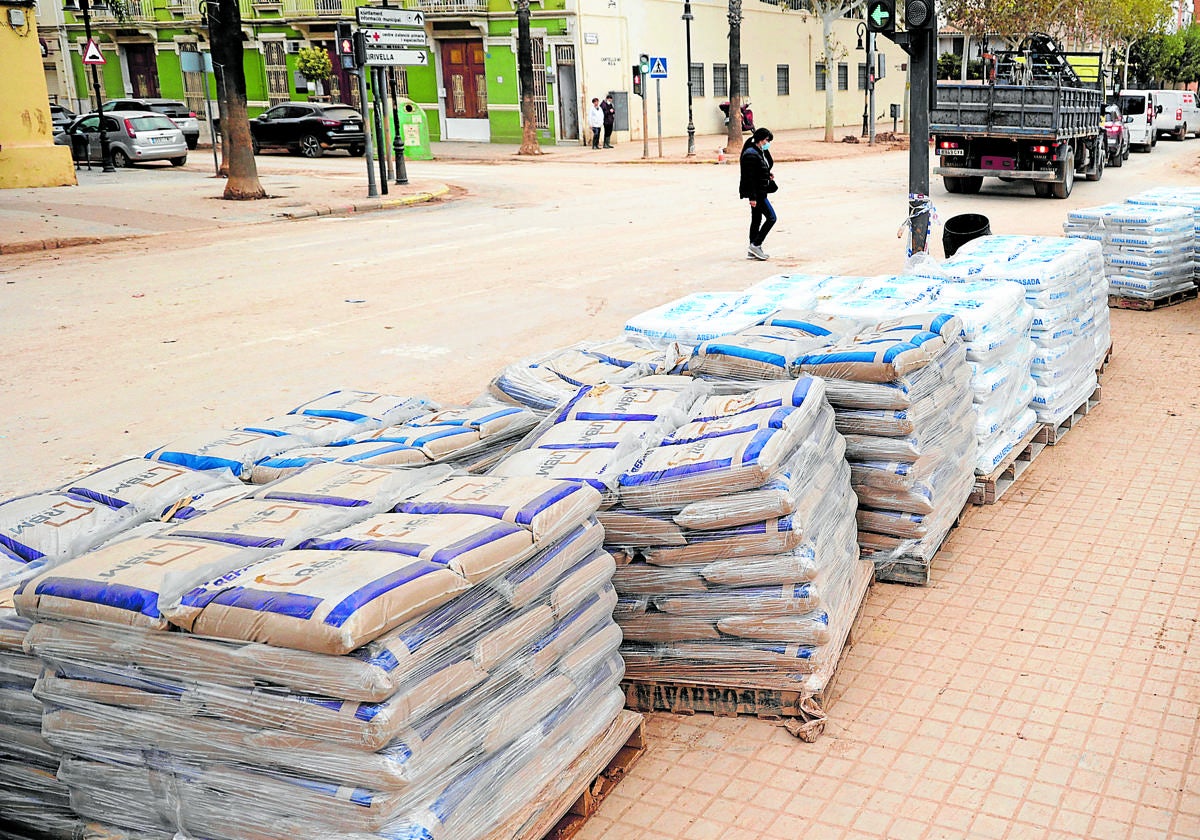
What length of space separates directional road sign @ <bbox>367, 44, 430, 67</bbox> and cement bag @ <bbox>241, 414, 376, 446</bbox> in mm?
18476

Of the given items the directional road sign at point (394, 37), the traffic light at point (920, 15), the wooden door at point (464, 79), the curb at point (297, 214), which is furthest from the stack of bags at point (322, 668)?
the wooden door at point (464, 79)

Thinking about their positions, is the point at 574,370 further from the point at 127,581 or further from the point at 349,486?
the point at 127,581

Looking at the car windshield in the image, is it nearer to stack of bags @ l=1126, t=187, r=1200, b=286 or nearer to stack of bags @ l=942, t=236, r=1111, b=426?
stack of bags @ l=1126, t=187, r=1200, b=286

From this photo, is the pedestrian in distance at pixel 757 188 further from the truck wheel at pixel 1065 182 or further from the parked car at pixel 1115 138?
the parked car at pixel 1115 138

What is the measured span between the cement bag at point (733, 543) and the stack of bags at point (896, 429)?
1220mm

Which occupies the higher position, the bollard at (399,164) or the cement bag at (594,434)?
the bollard at (399,164)

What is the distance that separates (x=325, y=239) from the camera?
17625mm

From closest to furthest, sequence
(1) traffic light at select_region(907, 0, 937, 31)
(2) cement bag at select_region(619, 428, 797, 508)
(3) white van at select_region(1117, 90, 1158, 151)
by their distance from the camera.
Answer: (2) cement bag at select_region(619, 428, 797, 508), (1) traffic light at select_region(907, 0, 937, 31), (3) white van at select_region(1117, 90, 1158, 151)

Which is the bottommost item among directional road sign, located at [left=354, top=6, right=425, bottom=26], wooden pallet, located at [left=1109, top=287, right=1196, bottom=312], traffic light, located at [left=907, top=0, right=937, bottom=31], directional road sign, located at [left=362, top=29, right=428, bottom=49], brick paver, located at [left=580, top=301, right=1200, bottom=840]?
brick paver, located at [left=580, top=301, right=1200, bottom=840]

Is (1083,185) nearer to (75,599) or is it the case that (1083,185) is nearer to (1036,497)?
(1036,497)

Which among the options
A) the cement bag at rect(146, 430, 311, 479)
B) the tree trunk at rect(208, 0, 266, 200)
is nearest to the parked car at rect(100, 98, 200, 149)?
the tree trunk at rect(208, 0, 266, 200)

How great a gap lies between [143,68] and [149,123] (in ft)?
71.5

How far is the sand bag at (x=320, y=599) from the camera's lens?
283cm

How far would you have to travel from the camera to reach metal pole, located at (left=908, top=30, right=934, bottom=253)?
10.8 m
